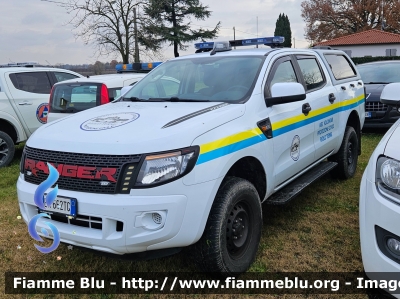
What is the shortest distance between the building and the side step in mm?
39259

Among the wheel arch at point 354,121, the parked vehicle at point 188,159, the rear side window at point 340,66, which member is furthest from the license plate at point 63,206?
the wheel arch at point 354,121

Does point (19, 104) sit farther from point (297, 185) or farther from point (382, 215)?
point (382, 215)

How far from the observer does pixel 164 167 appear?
93.7 inches

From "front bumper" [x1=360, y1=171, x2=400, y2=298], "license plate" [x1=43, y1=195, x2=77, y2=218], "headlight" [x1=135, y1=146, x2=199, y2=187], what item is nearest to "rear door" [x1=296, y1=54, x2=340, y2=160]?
"front bumper" [x1=360, y1=171, x2=400, y2=298]

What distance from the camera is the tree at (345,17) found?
41447mm

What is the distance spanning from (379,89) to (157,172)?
7.09 m

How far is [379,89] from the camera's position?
26.4ft

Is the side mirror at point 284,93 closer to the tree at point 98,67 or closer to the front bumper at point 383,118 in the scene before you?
the front bumper at point 383,118

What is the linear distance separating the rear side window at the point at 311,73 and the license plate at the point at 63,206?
2.74m

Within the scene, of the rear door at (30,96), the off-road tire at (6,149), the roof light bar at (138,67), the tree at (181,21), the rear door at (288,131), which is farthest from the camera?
the tree at (181,21)

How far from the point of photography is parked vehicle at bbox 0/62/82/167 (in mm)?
6612

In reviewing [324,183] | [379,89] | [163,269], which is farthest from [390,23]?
[163,269]

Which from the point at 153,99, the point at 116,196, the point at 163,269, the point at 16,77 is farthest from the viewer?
the point at 16,77

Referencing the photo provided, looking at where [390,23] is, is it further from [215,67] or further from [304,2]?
[215,67]
